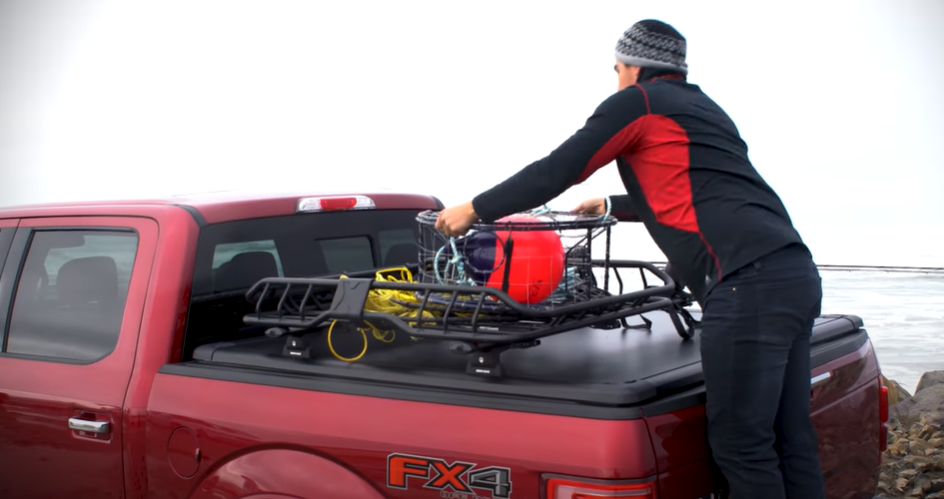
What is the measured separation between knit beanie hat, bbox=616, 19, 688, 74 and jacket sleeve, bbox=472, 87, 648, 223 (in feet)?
0.56

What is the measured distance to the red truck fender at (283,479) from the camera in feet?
8.10

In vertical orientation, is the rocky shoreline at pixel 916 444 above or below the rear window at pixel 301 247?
below

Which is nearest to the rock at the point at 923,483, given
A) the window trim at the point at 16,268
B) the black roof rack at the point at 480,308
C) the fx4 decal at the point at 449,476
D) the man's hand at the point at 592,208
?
the black roof rack at the point at 480,308

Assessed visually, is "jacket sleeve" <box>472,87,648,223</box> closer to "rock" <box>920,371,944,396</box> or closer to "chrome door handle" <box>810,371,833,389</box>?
"chrome door handle" <box>810,371,833,389</box>

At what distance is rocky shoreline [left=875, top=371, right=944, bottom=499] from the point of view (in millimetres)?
4969

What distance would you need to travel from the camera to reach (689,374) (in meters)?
2.52

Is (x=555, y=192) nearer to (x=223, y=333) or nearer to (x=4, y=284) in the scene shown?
(x=223, y=333)

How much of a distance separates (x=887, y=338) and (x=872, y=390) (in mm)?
6549

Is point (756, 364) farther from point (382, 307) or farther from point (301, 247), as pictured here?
point (301, 247)

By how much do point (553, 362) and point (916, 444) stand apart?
3994 mm

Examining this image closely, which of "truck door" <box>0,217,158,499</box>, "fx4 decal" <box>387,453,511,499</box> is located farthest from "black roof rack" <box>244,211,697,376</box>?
"truck door" <box>0,217,158,499</box>

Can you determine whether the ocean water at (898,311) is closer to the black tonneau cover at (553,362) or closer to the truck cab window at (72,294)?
the black tonneau cover at (553,362)

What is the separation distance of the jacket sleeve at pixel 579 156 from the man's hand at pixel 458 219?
6 centimetres

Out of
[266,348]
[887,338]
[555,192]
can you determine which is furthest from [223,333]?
[887,338]
